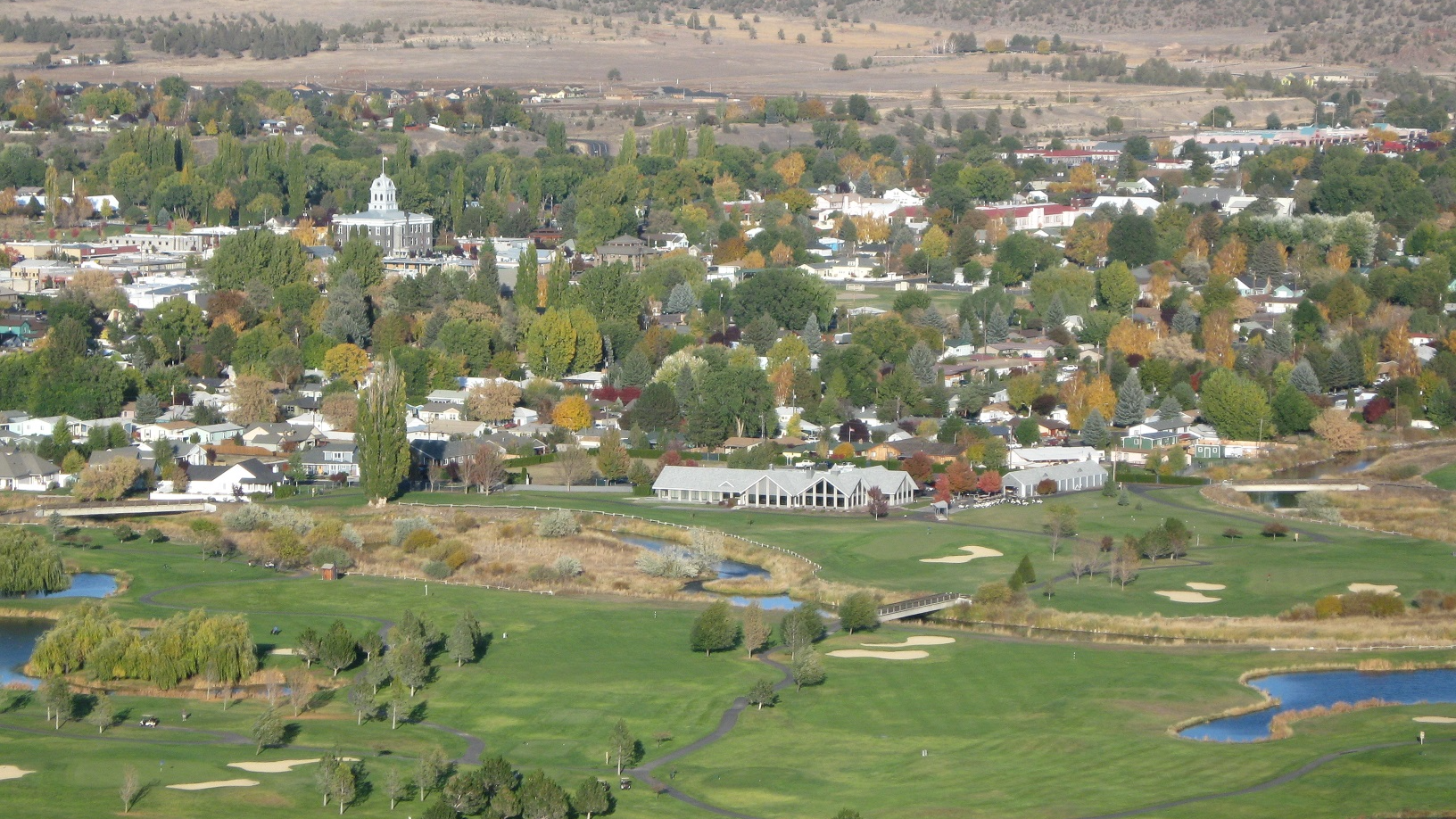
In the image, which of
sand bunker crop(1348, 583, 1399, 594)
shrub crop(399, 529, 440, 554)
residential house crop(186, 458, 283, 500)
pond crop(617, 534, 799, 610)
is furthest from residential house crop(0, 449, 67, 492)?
sand bunker crop(1348, 583, 1399, 594)

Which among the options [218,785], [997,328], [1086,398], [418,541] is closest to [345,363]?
[418,541]

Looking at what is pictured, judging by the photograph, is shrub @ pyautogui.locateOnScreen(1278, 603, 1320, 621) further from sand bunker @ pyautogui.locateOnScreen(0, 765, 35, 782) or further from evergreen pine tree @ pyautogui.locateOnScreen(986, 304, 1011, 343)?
evergreen pine tree @ pyautogui.locateOnScreen(986, 304, 1011, 343)

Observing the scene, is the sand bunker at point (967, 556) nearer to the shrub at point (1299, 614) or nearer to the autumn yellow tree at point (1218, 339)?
the shrub at point (1299, 614)

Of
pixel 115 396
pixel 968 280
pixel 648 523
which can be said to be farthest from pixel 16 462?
pixel 968 280

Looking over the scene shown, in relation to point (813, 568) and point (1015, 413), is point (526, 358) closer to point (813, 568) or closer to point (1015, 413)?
point (1015, 413)

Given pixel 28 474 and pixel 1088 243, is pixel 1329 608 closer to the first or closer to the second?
pixel 28 474

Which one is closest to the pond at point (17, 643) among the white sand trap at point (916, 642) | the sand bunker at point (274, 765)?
the sand bunker at point (274, 765)
